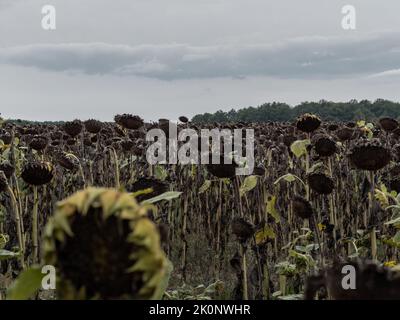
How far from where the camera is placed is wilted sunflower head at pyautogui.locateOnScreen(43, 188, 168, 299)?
0.58 metres

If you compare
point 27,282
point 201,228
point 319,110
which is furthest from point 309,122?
point 319,110

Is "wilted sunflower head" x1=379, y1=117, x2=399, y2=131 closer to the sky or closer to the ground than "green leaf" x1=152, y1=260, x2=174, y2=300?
closer to the sky

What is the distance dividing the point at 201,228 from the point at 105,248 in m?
6.16

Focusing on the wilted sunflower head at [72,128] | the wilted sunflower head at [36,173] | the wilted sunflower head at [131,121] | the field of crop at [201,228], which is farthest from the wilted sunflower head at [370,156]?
the wilted sunflower head at [72,128]

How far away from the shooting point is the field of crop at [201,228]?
59cm

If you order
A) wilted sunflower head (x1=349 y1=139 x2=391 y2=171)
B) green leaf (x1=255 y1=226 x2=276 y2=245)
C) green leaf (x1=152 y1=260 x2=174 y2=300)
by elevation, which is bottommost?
green leaf (x1=255 y1=226 x2=276 y2=245)

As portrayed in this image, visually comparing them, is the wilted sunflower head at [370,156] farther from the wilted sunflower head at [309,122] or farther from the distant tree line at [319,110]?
the distant tree line at [319,110]

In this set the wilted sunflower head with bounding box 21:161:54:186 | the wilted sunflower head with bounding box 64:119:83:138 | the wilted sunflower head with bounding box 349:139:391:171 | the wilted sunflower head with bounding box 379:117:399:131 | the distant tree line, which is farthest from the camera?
the distant tree line

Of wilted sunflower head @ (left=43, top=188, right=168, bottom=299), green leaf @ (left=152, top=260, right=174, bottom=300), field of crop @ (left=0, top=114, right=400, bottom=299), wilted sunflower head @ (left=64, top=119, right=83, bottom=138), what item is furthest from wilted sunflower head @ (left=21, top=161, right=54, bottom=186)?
wilted sunflower head @ (left=64, top=119, right=83, bottom=138)

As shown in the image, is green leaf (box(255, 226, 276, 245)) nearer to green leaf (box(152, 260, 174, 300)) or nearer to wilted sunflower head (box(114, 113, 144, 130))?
wilted sunflower head (box(114, 113, 144, 130))

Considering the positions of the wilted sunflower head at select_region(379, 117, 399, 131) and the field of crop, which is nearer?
the field of crop

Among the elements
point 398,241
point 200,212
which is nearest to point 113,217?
point 398,241
